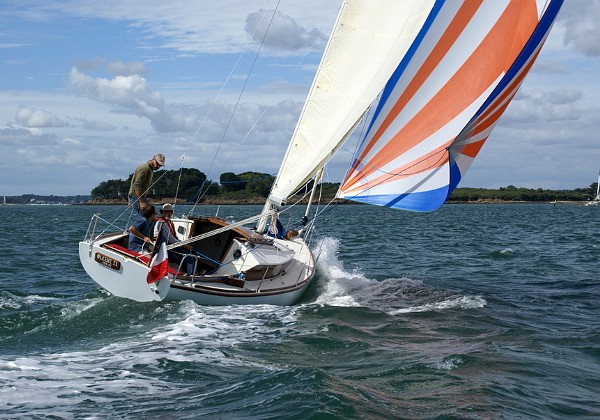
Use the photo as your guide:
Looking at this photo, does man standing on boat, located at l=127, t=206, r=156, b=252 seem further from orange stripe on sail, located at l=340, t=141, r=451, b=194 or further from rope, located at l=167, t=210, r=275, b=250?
orange stripe on sail, located at l=340, t=141, r=451, b=194

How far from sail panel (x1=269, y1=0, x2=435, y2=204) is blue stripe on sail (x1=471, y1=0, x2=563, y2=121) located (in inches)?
76.9

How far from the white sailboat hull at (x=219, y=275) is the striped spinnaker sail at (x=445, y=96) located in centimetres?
211

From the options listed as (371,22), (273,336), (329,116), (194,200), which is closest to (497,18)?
(371,22)

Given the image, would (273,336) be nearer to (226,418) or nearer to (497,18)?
(226,418)

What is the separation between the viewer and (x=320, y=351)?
11.6 m

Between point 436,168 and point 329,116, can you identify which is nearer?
point 436,168

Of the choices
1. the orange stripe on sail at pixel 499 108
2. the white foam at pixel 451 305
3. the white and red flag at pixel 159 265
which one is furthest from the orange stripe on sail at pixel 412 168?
the white and red flag at pixel 159 265

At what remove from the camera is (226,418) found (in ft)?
26.7

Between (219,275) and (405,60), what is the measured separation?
213 inches

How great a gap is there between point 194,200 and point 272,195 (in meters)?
3.09

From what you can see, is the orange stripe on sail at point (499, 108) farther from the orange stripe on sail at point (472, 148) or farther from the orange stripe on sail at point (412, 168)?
the orange stripe on sail at point (412, 168)

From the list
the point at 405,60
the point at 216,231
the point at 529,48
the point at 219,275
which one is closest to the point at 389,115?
the point at 405,60

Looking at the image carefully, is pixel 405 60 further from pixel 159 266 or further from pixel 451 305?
pixel 159 266

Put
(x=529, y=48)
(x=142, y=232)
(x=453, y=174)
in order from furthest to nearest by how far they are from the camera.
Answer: (x=142, y=232)
(x=453, y=174)
(x=529, y=48)
